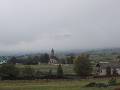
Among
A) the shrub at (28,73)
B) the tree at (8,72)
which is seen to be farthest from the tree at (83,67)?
the tree at (8,72)

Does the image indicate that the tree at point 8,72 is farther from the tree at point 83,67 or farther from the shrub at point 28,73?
the tree at point 83,67

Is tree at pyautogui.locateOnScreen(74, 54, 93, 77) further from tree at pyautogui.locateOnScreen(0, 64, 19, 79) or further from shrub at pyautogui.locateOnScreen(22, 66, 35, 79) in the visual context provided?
tree at pyautogui.locateOnScreen(0, 64, 19, 79)

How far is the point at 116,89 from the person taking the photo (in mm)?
41844

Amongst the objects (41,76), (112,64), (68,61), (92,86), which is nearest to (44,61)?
(68,61)

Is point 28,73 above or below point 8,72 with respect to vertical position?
below

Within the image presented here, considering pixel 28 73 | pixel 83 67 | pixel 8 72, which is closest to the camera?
pixel 8 72

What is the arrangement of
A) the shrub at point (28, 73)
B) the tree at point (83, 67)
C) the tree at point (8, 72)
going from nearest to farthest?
the tree at point (8, 72), the shrub at point (28, 73), the tree at point (83, 67)

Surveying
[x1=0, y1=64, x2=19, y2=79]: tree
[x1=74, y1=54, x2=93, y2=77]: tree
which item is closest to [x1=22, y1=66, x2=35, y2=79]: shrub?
[x1=0, y1=64, x2=19, y2=79]: tree

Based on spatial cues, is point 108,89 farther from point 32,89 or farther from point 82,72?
point 82,72

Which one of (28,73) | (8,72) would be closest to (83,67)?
(28,73)

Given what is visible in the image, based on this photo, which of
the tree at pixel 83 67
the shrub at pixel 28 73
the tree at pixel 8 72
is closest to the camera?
the tree at pixel 8 72

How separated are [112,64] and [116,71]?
334 centimetres

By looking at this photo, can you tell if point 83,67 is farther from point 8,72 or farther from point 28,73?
point 8,72

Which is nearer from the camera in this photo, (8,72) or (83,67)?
(8,72)
